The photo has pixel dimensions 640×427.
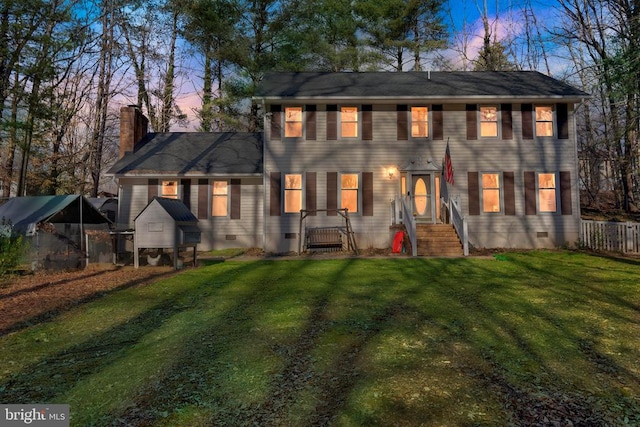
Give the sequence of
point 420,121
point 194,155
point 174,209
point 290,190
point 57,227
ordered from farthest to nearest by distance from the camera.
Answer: point 194,155 < point 420,121 < point 290,190 < point 174,209 < point 57,227

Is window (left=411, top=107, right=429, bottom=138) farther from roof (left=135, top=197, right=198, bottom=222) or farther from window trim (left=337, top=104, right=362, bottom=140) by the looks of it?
roof (left=135, top=197, right=198, bottom=222)

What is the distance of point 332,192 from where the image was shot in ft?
53.5

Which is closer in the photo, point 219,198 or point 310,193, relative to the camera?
point 310,193

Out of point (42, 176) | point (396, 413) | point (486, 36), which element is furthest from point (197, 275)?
point (486, 36)

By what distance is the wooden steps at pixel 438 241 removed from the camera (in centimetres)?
1398

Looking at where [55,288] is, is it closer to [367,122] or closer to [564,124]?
[367,122]

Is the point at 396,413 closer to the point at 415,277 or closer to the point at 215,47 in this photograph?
the point at 415,277

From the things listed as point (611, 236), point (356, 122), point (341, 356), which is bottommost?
point (341, 356)

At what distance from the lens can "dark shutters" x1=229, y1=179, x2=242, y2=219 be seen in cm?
1739

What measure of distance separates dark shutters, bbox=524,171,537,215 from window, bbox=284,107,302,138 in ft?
32.7

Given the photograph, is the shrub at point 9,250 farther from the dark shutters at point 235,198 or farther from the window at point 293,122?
the window at point 293,122

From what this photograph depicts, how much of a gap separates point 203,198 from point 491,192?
506 inches

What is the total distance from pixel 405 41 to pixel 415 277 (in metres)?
21.0

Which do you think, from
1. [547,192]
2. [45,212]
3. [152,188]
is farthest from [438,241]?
[45,212]
